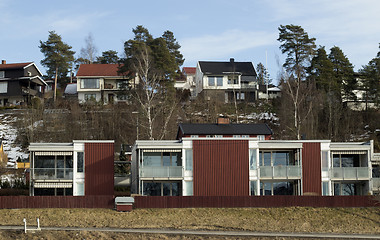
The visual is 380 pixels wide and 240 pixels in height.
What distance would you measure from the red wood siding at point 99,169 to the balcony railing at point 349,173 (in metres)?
19.2

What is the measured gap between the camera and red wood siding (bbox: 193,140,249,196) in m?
48.5

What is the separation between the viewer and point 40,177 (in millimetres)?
48781

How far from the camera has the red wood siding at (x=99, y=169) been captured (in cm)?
4897

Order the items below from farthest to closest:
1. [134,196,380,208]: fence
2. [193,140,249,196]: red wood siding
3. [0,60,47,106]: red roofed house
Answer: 1. [0,60,47,106]: red roofed house
2. [193,140,249,196]: red wood siding
3. [134,196,380,208]: fence

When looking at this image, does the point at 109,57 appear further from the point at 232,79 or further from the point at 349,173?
the point at 349,173

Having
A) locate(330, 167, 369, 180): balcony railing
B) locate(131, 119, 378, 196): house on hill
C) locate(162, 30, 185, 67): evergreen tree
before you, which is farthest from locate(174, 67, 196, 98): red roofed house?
locate(330, 167, 369, 180): balcony railing

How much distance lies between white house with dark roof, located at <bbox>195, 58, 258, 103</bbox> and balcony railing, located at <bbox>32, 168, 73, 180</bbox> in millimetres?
45375

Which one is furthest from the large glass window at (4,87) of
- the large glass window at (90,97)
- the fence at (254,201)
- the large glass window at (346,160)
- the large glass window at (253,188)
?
the large glass window at (346,160)

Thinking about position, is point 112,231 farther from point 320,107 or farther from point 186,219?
point 320,107

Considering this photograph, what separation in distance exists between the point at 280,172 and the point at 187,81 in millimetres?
73155

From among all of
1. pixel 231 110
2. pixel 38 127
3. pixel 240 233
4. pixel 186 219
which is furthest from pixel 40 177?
pixel 231 110

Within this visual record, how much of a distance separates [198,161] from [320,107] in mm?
35142

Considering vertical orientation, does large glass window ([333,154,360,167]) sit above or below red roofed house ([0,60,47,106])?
below

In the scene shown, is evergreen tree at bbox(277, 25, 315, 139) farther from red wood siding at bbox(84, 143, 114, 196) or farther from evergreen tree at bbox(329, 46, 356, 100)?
red wood siding at bbox(84, 143, 114, 196)
